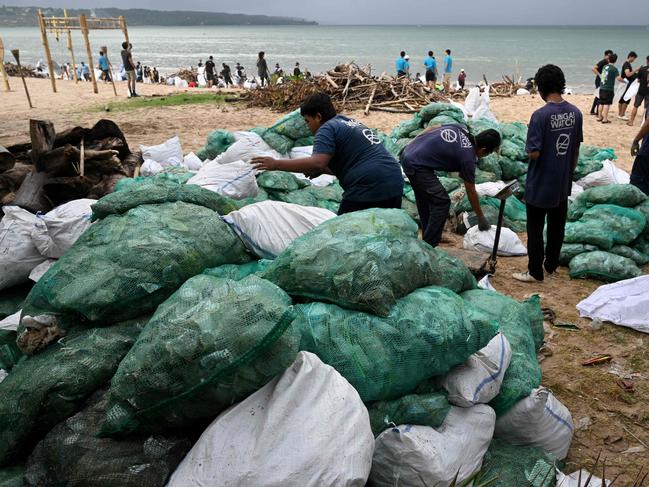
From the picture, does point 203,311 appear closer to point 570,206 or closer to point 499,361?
point 499,361

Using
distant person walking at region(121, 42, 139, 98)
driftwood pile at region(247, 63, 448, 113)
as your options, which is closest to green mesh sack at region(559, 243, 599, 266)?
driftwood pile at region(247, 63, 448, 113)

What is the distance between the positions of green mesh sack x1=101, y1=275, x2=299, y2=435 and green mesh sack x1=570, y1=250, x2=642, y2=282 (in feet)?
11.2

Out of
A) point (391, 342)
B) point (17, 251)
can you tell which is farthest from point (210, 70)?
point (391, 342)

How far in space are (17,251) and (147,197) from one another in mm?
1028

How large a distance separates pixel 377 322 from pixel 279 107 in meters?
10.8

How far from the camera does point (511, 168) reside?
627cm

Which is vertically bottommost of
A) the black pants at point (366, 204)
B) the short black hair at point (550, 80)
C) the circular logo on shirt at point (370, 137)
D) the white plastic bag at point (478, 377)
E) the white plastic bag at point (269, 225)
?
the white plastic bag at point (478, 377)

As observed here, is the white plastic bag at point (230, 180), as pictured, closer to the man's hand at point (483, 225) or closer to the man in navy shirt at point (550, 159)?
the man's hand at point (483, 225)

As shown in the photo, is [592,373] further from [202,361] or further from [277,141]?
[277,141]

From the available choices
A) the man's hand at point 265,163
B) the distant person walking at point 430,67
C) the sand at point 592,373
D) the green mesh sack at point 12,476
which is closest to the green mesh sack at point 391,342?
the sand at point 592,373

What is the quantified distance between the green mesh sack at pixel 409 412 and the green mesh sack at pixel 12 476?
124 centimetres

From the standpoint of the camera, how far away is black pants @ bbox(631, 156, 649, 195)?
17.0 feet

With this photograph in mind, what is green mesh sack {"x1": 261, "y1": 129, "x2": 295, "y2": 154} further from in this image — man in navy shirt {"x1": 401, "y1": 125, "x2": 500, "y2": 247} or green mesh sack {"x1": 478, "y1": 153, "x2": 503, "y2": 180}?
green mesh sack {"x1": 478, "y1": 153, "x2": 503, "y2": 180}

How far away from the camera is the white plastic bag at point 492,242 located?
4820 millimetres
